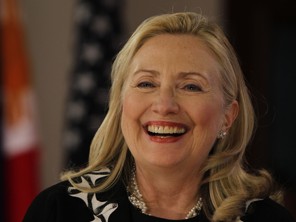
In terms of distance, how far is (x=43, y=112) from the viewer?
5641mm

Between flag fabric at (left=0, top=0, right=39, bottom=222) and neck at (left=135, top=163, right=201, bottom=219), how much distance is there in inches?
93.0

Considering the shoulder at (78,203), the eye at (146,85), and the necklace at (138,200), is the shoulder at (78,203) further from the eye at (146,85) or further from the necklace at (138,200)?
the eye at (146,85)

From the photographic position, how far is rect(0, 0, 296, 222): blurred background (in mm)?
4625

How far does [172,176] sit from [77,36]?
10.1ft

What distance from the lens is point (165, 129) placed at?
217 cm

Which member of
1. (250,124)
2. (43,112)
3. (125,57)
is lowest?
(43,112)

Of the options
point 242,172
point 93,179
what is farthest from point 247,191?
point 93,179

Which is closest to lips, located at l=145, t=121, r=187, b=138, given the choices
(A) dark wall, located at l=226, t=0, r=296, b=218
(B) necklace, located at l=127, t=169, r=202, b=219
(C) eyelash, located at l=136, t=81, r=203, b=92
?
(C) eyelash, located at l=136, t=81, r=203, b=92

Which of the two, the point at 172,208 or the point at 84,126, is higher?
the point at 172,208

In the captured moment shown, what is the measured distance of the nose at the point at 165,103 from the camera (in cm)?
214

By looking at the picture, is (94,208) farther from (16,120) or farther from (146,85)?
(16,120)

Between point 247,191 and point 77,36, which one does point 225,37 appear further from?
point 77,36

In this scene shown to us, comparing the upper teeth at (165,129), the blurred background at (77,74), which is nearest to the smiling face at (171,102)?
the upper teeth at (165,129)

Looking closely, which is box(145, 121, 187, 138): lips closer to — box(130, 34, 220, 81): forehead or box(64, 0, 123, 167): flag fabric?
box(130, 34, 220, 81): forehead
